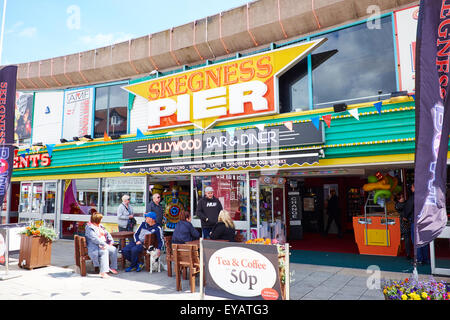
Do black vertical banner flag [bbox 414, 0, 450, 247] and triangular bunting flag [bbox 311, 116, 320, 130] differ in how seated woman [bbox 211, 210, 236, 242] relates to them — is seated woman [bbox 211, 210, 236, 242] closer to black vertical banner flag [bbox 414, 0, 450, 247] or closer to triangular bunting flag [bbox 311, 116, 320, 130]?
triangular bunting flag [bbox 311, 116, 320, 130]

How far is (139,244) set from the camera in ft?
Result: 24.2

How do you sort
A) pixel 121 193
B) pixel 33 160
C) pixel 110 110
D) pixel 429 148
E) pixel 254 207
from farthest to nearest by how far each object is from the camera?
pixel 33 160 → pixel 110 110 → pixel 121 193 → pixel 254 207 → pixel 429 148

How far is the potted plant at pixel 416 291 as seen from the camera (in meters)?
3.27

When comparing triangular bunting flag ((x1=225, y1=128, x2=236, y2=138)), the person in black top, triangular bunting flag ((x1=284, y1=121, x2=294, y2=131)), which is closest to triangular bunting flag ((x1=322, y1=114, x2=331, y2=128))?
triangular bunting flag ((x1=284, y1=121, x2=294, y2=131))

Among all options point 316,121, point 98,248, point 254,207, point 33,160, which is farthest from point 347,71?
point 33,160

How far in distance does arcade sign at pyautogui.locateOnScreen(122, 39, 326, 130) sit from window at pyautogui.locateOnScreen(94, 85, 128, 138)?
1102 mm

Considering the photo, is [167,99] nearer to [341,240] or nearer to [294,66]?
[294,66]

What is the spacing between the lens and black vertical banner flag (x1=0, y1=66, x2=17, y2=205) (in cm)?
938

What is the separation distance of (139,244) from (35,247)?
2623 mm

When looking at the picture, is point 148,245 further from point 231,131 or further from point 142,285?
point 231,131

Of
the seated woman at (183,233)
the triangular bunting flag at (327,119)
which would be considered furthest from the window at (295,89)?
the seated woman at (183,233)

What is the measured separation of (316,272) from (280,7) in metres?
6.77

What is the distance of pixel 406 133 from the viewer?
689 cm
